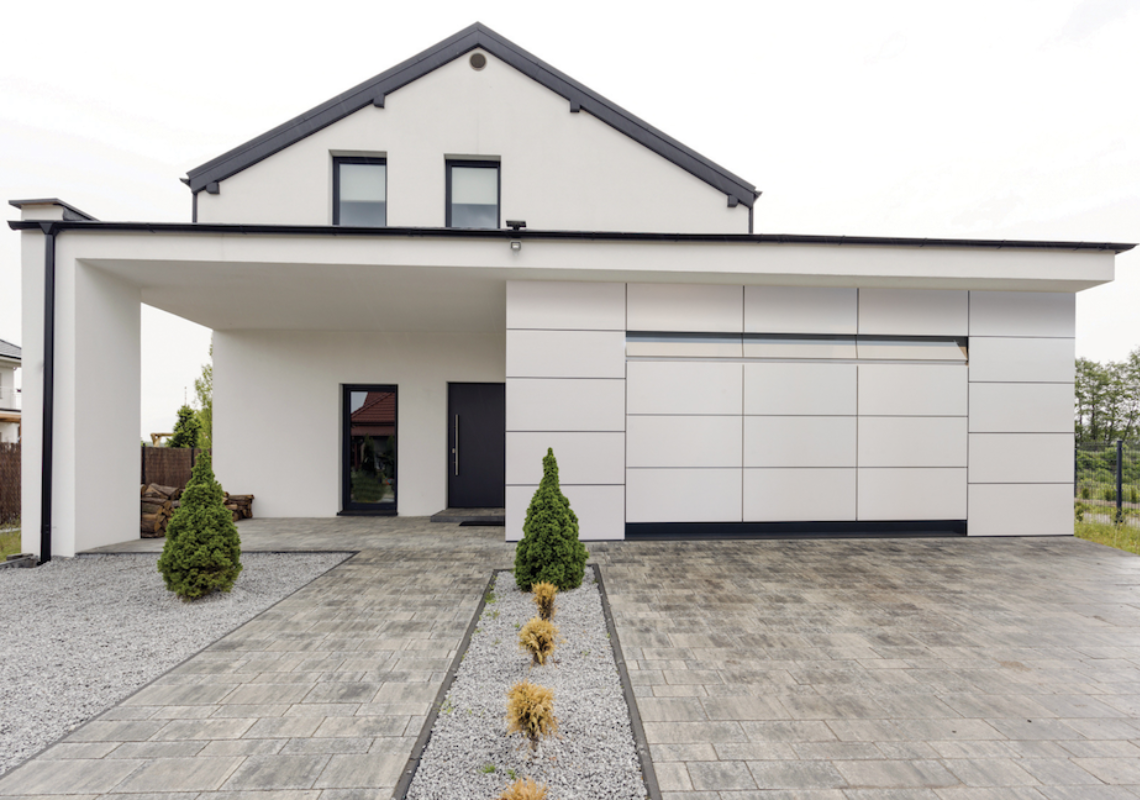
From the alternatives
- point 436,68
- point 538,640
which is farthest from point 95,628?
point 436,68

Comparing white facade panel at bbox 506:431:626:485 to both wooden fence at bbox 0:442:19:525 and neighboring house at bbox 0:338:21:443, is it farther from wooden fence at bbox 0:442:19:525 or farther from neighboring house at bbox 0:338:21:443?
neighboring house at bbox 0:338:21:443

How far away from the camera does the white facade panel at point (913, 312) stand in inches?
276

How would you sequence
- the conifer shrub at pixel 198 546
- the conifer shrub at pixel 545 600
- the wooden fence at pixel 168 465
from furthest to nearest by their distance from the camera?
the wooden fence at pixel 168 465, the conifer shrub at pixel 198 546, the conifer shrub at pixel 545 600

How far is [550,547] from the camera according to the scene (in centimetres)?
467

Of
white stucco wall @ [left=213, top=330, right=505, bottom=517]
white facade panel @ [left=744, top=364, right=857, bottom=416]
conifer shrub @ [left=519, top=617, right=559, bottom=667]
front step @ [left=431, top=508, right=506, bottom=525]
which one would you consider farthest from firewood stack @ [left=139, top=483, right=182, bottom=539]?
white facade panel @ [left=744, top=364, right=857, bottom=416]

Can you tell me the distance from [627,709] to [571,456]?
405 centimetres

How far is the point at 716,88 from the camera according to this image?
53.1ft

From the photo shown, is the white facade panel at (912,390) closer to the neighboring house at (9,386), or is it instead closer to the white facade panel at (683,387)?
the white facade panel at (683,387)

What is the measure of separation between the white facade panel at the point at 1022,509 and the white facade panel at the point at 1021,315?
2.26 meters

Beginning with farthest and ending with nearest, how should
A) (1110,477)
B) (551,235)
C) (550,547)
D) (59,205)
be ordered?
(1110,477), (551,235), (59,205), (550,547)

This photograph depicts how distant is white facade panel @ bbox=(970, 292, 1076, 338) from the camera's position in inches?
279

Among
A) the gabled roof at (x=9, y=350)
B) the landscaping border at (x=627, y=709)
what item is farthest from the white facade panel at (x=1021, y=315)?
the gabled roof at (x=9, y=350)

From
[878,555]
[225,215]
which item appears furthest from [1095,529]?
[225,215]

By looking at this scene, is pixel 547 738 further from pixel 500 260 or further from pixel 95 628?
pixel 500 260
